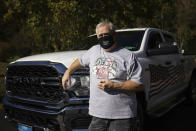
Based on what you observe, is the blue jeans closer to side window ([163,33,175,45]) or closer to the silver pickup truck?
the silver pickup truck

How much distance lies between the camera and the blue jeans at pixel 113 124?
8.19ft

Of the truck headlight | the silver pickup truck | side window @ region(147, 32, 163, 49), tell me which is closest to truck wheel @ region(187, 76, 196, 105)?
the silver pickup truck

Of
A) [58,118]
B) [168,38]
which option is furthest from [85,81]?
[168,38]

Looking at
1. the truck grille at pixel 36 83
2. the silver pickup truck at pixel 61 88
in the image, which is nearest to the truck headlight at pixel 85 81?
the silver pickup truck at pixel 61 88

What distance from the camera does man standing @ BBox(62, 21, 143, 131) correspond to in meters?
2.45

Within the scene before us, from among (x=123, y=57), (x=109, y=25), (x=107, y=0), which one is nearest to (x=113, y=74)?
(x=123, y=57)

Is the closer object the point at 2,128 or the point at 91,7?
the point at 2,128

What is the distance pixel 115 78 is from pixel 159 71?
7.46ft

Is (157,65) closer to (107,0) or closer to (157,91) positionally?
(157,91)

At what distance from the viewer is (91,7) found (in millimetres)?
9430

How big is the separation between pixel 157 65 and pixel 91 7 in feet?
18.0

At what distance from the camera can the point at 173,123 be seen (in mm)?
5184

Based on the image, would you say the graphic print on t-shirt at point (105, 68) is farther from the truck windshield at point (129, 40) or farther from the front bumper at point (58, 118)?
the truck windshield at point (129, 40)

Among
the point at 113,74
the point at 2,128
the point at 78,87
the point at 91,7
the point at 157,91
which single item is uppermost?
the point at 91,7
